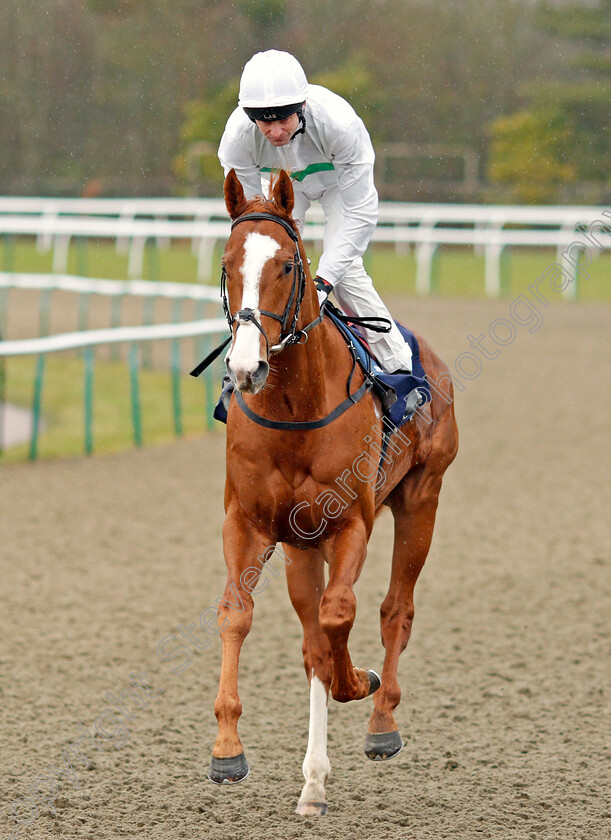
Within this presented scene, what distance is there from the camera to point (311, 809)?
153 inches

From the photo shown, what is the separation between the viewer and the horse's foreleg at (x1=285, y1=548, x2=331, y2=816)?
12.8 feet

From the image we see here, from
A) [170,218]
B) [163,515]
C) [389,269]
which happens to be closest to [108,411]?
[163,515]

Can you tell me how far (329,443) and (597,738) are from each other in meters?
1.84

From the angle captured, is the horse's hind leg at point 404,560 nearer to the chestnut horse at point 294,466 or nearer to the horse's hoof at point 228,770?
the chestnut horse at point 294,466

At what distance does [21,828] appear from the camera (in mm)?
3771

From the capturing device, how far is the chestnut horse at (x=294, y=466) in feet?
10.7

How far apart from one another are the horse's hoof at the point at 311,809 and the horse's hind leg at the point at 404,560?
484 mm

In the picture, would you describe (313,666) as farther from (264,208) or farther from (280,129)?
(280,129)

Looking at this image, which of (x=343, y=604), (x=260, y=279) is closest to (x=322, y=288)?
(x=260, y=279)

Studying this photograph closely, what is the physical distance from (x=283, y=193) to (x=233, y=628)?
1.28 metres

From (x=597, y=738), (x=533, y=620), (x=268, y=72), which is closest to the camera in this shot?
(x=268, y=72)

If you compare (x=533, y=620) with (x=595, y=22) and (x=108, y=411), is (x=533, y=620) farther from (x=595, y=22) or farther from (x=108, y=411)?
(x=595, y=22)

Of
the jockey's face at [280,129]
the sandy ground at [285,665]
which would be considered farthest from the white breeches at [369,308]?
the sandy ground at [285,665]

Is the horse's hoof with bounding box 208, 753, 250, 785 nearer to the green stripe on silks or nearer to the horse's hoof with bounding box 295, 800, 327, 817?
the horse's hoof with bounding box 295, 800, 327, 817
